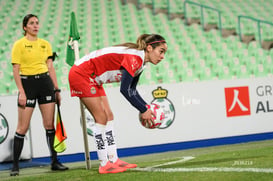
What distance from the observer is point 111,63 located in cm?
414

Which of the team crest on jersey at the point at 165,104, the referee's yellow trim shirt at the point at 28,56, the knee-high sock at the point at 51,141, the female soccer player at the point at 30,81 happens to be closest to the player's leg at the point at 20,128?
the female soccer player at the point at 30,81

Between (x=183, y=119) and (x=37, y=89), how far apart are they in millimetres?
3281

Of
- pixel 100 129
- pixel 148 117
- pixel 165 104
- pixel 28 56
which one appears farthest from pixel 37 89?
pixel 165 104

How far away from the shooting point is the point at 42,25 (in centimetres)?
1229

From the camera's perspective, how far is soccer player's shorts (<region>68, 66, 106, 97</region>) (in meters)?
4.25

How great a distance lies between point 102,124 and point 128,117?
2967 millimetres

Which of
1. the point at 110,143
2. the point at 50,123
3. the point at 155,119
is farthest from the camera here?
the point at 50,123

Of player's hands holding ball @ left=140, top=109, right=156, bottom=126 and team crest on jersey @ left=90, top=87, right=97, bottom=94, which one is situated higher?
team crest on jersey @ left=90, top=87, right=97, bottom=94

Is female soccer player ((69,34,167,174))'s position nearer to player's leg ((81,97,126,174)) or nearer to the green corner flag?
player's leg ((81,97,126,174))

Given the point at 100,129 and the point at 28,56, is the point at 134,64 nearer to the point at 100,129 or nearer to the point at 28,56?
the point at 100,129

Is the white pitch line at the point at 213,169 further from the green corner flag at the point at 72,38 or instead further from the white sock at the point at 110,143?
the green corner flag at the point at 72,38

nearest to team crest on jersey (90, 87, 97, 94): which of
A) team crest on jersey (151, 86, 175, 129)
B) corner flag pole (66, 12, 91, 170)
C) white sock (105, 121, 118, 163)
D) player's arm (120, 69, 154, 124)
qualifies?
white sock (105, 121, 118, 163)

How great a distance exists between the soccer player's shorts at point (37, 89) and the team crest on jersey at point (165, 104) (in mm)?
2651

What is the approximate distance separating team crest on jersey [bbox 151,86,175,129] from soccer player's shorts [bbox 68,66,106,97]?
3.14 metres
